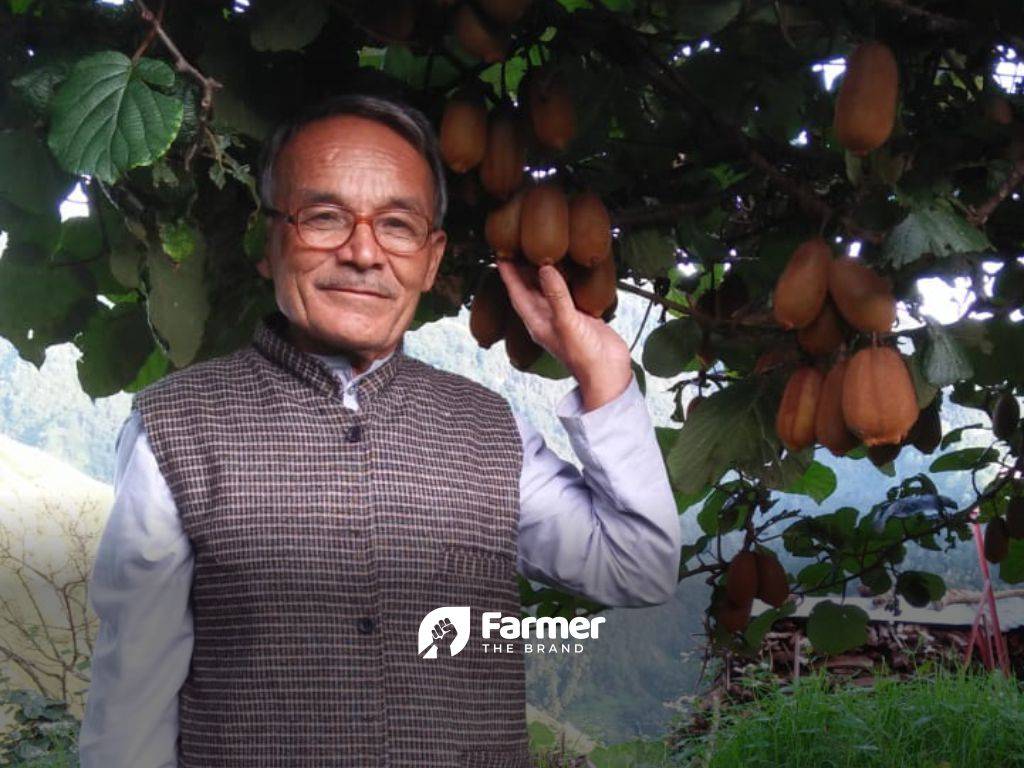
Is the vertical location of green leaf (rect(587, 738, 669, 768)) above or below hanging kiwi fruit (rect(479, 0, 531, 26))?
below

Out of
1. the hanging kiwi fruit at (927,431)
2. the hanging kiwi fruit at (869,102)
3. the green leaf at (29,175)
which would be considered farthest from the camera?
the hanging kiwi fruit at (927,431)

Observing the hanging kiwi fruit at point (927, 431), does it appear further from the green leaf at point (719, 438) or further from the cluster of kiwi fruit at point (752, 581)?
the cluster of kiwi fruit at point (752, 581)

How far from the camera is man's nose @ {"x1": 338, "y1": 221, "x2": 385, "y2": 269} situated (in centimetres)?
112

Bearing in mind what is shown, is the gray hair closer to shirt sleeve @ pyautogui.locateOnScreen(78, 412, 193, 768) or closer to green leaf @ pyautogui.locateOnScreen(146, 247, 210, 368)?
green leaf @ pyautogui.locateOnScreen(146, 247, 210, 368)

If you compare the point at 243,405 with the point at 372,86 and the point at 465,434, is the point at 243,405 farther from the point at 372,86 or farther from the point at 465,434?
the point at 372,86

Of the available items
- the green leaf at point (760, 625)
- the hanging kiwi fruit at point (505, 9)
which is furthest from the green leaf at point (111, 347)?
the green leaf at point (760, 625)

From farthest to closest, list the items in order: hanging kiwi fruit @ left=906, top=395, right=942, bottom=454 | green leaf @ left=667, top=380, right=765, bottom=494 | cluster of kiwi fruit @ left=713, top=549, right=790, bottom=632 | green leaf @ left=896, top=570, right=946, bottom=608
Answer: green leaf @ left=896, top=570, right=946, bottom=608 < cluster of kiwi fruit @ left=713, top=549, right=790, bottom=632 < hanging kiwi fruit @ left=906, top=395, right=942, bottom=454 < green leaf @ left=667, top=380, right=765, bottom=494

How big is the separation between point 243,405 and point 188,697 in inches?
8.3

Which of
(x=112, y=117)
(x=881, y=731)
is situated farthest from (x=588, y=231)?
(x=881, y=731)

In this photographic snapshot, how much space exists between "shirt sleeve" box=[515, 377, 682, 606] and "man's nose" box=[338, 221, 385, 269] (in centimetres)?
17

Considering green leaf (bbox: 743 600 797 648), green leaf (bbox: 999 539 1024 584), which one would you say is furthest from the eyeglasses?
green leaf (bbox: 999 539 1024 584)

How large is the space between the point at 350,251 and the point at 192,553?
242 millimetres

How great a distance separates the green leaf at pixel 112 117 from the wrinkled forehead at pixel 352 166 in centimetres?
11

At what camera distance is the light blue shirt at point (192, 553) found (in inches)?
42.5
